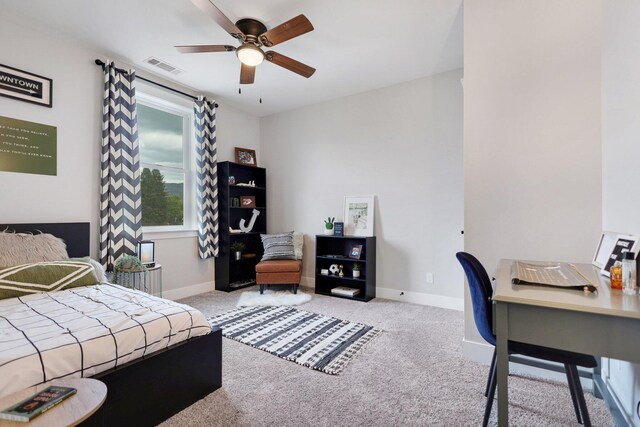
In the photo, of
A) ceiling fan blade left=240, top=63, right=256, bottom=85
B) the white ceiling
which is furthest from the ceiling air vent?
ceiling fan blade left=240, top=63, right=256, bottom=85

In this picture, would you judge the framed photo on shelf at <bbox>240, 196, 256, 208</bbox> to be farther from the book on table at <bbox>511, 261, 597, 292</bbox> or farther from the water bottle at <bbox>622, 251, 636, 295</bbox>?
the water bottle at <bbox>622, 251, 636, 295</bbox>

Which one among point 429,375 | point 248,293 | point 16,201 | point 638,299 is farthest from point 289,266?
point 638,299

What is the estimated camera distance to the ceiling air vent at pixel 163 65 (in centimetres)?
333

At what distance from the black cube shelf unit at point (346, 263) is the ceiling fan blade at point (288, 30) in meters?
2.41

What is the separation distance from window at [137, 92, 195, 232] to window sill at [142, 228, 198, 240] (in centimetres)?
5

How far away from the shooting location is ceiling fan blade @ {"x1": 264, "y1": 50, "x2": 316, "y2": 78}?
262cm

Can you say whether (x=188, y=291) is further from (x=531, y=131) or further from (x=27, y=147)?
(x=531, y=131)

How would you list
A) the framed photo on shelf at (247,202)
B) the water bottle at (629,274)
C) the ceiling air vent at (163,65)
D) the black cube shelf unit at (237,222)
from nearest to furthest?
the water bottle at (629,274) → the ceiling air vent at (163,65) → the black cube shelf unit at (237,222) → the framed photo on shelf at (247,202)

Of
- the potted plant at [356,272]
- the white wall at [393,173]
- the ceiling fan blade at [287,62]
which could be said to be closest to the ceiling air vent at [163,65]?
the ceiling fan blade at [287,62]

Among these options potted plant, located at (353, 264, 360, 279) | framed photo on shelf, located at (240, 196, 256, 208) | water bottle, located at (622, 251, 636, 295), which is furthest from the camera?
framed photo on shelf, located at (240, 196, 256, 208)

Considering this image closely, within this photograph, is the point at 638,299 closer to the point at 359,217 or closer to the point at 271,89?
the point at 359,217

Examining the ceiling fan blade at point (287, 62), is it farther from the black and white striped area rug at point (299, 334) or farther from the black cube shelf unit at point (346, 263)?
the black and white striped area rug at point (299, 334)

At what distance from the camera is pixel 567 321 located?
1.08 meters

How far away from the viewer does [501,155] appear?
2.19 meters
